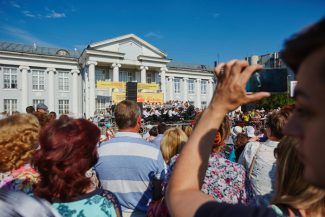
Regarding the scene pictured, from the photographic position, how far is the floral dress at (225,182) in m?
2.12

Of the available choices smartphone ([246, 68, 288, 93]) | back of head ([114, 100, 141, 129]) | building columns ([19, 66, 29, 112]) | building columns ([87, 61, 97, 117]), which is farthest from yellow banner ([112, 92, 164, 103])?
smartphone ([246, 68, 288, 93])

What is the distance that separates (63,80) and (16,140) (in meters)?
35.7

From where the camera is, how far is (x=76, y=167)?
1737 millimetres

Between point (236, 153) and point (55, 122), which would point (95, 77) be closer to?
point (236, 153)

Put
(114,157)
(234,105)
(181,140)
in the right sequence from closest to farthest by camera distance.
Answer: (234,105) → (114,157) → (181,140)

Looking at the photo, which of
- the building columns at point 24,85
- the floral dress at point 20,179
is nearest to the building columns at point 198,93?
the building columns at point 24,85

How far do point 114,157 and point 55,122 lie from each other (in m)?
1.10

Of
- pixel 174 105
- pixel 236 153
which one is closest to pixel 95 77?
pixel 174 105

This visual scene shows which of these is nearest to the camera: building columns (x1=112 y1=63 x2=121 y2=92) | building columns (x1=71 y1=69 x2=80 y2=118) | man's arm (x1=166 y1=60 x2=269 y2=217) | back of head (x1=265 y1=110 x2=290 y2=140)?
man's arm (x1=166 y1=60 x2=269 y2=217)

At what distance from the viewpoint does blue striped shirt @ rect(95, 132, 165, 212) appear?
9.32ft

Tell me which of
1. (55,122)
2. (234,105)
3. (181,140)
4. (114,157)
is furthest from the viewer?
(181,140)

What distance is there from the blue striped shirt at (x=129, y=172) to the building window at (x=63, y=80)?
115ft

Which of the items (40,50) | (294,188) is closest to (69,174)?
(294,188)

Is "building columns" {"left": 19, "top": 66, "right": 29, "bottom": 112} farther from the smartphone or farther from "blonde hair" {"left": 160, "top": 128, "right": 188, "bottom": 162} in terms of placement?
the smartphone
